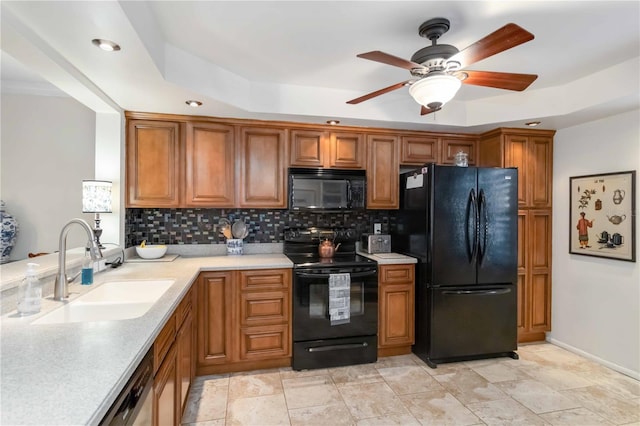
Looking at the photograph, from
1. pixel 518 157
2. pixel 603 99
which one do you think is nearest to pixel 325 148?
pixel 518 157

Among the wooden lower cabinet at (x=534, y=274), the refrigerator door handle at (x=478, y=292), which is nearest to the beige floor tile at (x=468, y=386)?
the refrigerator door handle at (x=478, y=292)

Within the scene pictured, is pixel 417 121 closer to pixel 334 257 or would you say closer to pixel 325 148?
pixel 325 148

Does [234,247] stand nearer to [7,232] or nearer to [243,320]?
[243,320]

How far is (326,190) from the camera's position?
3.20m

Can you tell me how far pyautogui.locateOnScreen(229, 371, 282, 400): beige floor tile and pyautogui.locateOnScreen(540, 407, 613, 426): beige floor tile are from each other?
1892mm

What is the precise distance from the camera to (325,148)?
325cm

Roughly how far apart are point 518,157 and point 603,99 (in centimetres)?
90

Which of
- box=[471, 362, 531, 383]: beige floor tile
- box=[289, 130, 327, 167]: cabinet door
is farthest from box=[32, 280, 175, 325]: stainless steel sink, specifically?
box=[471, 362, 531, 383]: beige floor tile

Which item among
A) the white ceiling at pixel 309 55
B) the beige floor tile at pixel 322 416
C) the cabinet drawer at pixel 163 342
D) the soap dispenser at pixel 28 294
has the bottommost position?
the beige floor tile at pixel 322 416

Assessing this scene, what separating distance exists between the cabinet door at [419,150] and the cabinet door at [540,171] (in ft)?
3.25

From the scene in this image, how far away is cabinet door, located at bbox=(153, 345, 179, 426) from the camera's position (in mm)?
1391

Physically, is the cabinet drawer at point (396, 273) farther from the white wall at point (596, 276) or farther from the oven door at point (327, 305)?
the white wall at point (596, 276)

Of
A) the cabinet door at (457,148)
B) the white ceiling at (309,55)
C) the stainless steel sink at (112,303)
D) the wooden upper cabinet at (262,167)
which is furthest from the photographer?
the cabinet door at (457,148)

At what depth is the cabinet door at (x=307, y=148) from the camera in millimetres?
3188
